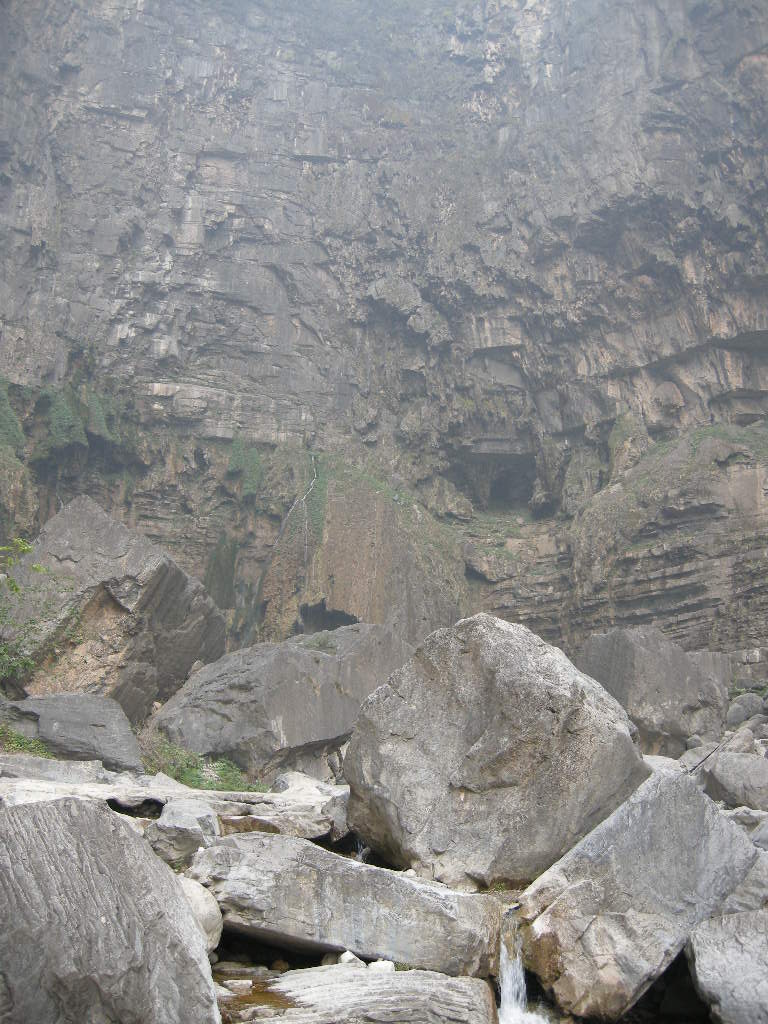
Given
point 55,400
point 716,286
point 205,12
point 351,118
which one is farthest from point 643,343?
point 205,12

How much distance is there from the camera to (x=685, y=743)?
18516 millimetres

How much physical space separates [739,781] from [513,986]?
5.35m

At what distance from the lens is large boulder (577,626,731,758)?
736 inches

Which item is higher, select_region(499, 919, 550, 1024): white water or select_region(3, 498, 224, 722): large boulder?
select_region(3, 498, 224, 722): large boulder

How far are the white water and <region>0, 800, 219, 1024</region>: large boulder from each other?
7.65 feet

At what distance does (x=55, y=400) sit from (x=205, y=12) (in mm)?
19719

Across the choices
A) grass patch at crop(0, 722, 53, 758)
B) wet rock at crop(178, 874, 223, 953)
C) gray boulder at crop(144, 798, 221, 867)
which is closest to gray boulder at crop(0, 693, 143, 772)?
grass patch at crop(0, 722, 53, 758)

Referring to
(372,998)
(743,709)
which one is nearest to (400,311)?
(743,709)

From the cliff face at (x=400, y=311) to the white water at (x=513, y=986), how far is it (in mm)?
21117

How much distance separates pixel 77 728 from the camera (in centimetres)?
1321

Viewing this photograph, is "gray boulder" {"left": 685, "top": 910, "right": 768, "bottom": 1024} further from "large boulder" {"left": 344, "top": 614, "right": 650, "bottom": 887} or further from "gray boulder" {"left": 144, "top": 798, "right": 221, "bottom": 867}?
"gray boulder" {"left": 144, "top": 798, "right": 221, "bottom": 867}

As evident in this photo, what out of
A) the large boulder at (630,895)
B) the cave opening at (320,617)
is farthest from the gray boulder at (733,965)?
the cave opening at (320,617)

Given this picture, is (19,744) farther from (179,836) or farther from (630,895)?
(630,895)

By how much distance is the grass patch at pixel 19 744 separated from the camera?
1238 cm
